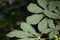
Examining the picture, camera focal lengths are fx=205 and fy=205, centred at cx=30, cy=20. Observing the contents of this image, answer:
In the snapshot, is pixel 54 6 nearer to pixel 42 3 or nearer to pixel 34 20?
pixel 42 3

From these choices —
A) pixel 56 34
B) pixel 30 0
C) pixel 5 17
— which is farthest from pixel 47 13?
pixel 5 17

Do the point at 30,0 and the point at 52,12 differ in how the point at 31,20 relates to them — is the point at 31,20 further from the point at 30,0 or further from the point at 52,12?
the point at 30,0

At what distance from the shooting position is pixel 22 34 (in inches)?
52.8

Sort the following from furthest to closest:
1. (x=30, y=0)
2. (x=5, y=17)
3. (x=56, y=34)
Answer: (x=5, y=17) < (x=30, y=0) < (x=56, y=34)

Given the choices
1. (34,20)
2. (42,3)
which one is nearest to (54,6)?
(42,3)

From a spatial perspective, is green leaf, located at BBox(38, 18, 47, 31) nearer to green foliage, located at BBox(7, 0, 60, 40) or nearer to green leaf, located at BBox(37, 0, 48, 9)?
green foliage, located at BBox(7, 0, 60, 40)

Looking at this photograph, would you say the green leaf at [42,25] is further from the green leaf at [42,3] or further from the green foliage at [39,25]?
the green leaf at [42,3]

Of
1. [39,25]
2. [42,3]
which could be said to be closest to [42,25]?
[39,25]

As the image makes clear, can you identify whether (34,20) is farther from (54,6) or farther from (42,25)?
(54,6)

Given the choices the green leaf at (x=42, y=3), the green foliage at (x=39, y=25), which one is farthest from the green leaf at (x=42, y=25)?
the green leaf at (x=42, y=3)

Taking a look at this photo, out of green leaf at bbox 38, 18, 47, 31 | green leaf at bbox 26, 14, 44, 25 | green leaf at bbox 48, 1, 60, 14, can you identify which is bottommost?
green leaf at bbox 38, 18, 47, 31

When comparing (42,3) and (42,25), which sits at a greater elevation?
(42,3)

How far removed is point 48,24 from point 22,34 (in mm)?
185

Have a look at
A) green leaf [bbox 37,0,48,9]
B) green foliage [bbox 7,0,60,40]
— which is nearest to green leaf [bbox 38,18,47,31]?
green foliage [bbox 7,0,60,40]
